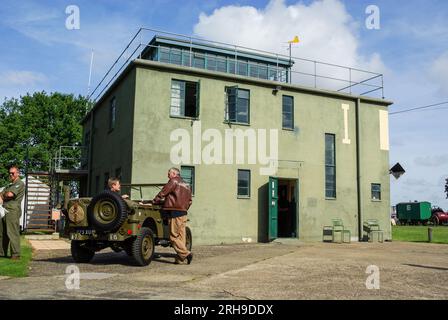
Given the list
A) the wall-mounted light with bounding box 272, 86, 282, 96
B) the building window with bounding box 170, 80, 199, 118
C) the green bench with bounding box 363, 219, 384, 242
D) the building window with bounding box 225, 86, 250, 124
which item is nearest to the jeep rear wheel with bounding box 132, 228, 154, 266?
the building window with bounding box 170, 80, 199, 118

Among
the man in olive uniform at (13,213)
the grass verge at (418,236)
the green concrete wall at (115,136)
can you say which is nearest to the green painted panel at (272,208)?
the green concrete wall at (115,136)

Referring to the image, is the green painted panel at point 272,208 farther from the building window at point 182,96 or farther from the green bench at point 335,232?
the building window at point 182,96

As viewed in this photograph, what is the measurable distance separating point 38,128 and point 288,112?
32.0 meters

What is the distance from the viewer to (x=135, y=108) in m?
16.0

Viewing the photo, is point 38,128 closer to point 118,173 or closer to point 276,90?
point 118,173

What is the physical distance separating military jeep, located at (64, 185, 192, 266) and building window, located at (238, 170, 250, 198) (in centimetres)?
804

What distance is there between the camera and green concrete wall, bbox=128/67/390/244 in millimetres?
16119

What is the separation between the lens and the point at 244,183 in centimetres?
1750

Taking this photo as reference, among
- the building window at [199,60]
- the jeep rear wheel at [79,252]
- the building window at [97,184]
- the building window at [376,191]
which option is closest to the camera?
A: the jeep rear wheel at [79,252]

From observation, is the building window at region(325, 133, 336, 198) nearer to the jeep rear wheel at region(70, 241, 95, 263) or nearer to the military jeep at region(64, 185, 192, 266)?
the military jeep at region(64, 185, 192, 266)

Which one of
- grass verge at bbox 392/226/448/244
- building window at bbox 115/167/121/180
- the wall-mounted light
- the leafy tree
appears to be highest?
the leafy tree

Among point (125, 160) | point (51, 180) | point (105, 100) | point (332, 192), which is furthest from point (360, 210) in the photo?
point (51, 180)

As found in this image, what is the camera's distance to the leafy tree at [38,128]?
137 feet

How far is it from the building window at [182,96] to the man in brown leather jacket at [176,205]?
24.8 feet
